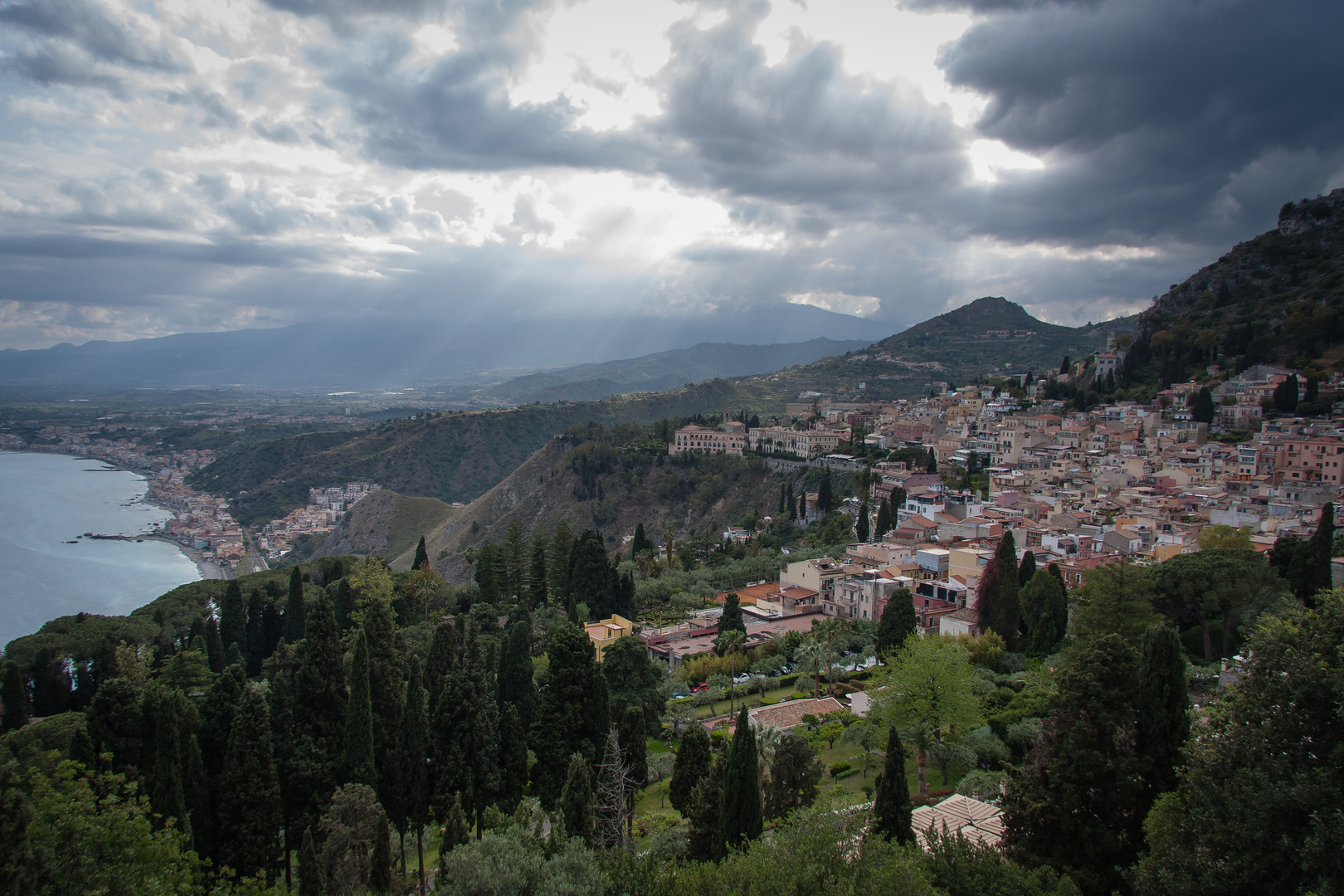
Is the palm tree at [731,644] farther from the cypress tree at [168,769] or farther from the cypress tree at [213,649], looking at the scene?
the cypress tree at [213,649]

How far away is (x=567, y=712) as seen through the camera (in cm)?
1855

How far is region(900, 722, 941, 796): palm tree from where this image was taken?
61.9 feet

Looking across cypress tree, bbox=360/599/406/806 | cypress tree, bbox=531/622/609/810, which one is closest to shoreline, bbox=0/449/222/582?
cypress tree, bbox=360/599/406/806

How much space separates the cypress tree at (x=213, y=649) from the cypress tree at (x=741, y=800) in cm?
2741

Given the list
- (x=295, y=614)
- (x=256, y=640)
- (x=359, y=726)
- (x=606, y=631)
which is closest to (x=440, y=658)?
(x=359, y=726)

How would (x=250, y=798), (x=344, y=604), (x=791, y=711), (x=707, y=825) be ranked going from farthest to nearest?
(x=344, y=604) → (x=791, y=711) → (x=250, y=798) → (x=707, y=825)

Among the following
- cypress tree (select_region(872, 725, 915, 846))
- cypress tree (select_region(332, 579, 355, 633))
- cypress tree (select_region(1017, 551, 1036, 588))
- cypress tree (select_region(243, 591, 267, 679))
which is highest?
cypress tree (select_region(872, 725, 915, 846))

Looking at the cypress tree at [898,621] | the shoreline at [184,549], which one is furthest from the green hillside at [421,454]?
the cypress tree at [898,621]

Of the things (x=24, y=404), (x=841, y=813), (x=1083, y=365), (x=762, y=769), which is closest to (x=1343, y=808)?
(x=841, y=813)

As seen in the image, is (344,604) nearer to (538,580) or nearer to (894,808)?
(538,580)

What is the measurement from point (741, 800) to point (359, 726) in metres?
9.99

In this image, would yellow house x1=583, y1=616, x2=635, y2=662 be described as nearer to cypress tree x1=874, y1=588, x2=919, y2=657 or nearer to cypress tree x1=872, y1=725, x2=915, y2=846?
cypress tree x1=874, y1=588, x2=919, y2=657

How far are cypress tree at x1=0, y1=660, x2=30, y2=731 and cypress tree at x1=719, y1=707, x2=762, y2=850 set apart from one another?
23530mm

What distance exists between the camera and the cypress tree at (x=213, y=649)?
104 feet
